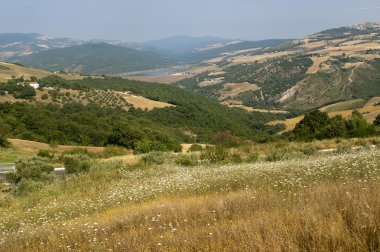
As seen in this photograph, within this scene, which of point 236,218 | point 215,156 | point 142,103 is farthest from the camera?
point 142,103

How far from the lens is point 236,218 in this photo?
585cm

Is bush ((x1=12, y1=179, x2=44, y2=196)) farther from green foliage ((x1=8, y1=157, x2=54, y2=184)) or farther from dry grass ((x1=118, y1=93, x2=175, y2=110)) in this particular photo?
dry grass ((x1=118, y1=93, x2=175, y2=110))

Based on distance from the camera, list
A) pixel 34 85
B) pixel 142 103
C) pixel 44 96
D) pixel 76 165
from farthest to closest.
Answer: pixel 34 85 → pixel 142 103 → pixel 44 96 → pixel 76 165

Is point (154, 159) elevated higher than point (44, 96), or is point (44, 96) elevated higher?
point (154, 159)

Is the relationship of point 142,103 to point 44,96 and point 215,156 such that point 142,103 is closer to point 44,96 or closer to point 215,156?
point 44,96

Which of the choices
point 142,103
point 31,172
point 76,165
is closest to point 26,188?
point 31,172

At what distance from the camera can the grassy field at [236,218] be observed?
4.01m

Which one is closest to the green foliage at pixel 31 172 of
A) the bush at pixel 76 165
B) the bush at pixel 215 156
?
the bush at pixel 76 165

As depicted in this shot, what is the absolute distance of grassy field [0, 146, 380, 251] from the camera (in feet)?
13.2

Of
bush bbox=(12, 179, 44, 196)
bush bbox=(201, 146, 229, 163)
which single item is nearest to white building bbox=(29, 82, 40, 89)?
bush bbox=(201, 146, 229, 163)

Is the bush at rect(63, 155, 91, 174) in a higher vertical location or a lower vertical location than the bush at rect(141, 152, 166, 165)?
lower

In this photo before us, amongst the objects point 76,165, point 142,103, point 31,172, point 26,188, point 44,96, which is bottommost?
point 142,103

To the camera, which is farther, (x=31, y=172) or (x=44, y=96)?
(x=44, y=96)

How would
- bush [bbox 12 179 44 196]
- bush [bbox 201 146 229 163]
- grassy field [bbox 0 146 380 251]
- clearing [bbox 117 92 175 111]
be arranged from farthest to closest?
clearing [bbox 117 92 175 111] → bush [bbox 201 146 229 163] → bush [bbox 12 179 44 196] → grassy field [bbox 0 146 380 251]
